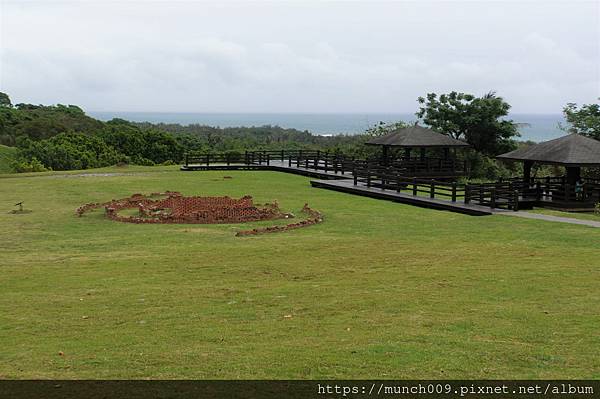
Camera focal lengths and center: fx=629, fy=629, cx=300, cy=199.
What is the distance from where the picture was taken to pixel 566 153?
24.4 m

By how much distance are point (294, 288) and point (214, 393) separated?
497 cm

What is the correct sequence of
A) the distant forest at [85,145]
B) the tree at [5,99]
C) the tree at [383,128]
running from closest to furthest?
the distant forest at [85,145], the tree at [383,128], the tree at [5,99]

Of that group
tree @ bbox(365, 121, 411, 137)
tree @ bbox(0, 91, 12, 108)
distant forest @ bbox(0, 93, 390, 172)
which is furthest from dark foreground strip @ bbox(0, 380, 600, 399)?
tree @ bbox(0, 91, 12, 108)

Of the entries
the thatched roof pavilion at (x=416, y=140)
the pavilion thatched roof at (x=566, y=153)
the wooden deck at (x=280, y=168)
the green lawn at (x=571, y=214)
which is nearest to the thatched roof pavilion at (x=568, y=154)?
the pavilion thatched roof at (x=566, y=153)

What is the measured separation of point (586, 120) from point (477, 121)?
899 centimetres

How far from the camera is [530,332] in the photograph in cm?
812

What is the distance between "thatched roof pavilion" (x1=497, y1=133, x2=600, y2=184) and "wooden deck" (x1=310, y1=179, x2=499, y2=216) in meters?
3.59

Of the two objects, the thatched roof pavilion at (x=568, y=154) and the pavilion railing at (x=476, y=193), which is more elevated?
the thatched roof pavilion at (x=568, y=154)

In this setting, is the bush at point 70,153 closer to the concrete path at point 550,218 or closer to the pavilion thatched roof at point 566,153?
the pavilion thatched roof at point 566,153

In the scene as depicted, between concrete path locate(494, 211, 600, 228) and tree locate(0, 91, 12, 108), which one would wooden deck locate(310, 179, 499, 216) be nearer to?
concrete path locate(494, 211, 600, 228)

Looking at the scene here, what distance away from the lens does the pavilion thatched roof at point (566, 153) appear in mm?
23875

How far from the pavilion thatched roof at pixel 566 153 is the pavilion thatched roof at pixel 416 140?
982 centimetres

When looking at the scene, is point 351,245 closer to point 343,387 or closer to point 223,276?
point 223,276

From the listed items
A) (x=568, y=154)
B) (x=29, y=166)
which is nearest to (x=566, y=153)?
(x=568, y=154)
